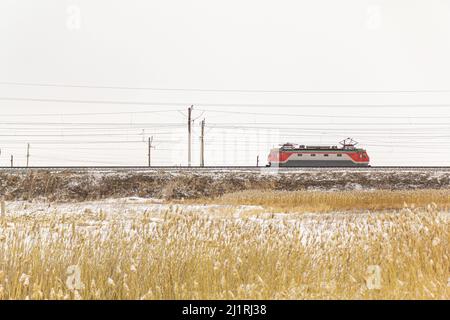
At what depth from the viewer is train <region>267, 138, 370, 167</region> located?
121 ft

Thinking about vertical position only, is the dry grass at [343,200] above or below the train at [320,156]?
below

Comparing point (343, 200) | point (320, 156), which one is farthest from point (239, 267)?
point (320, 156)

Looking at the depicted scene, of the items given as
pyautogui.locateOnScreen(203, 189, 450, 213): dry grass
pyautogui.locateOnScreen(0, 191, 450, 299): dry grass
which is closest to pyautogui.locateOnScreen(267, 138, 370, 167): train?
pyautogui.locateOnScreen(203, 189, 450, 213): dry grass

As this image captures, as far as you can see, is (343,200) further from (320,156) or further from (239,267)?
(320,156)

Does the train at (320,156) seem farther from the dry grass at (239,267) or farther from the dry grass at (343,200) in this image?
the dry grass at (239,267)

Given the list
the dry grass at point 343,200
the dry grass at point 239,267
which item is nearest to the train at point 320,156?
the dry grass at point 343,200

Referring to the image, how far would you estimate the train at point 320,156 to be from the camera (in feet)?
121

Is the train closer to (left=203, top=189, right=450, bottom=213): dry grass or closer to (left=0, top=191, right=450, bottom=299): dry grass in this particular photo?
(left=203, top=189, right=450, bottom=213): dry grass

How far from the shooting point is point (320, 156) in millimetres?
37188
